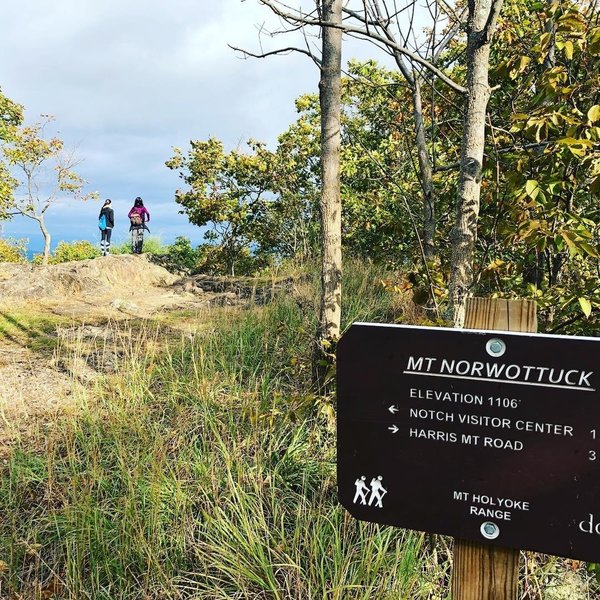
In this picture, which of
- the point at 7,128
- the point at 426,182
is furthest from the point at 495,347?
the point at 7,128

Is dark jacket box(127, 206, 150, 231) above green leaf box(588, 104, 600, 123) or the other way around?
Result: above

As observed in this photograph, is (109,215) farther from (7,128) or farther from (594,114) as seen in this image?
(594,114)

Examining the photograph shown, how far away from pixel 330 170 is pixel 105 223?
1275 cm

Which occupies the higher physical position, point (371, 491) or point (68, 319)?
point (68, 319)

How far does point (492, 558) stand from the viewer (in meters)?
1.44

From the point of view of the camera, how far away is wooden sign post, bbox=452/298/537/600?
143cm

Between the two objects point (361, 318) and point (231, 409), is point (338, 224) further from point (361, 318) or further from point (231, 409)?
point (361, 318)

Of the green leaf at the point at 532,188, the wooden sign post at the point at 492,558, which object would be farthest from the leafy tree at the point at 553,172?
the wooden sign post at the point at 492,558

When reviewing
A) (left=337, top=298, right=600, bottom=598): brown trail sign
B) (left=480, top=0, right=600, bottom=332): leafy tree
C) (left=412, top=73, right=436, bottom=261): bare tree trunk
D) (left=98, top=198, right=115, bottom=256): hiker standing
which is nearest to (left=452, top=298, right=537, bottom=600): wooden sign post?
(left=337, top=298, right=600, bottom=598): brown trail sign

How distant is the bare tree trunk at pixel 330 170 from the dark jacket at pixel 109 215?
12651 millimetres

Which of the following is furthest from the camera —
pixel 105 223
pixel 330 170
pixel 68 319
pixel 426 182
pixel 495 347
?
pixel 105 223

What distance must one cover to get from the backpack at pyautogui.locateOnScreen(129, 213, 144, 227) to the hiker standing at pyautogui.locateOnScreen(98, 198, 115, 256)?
60 cm

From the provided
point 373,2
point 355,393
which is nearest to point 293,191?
point 373,2

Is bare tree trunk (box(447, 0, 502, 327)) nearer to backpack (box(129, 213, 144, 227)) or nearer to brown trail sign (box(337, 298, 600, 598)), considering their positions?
brown trail sign (box(337, 298, 600, 598))
